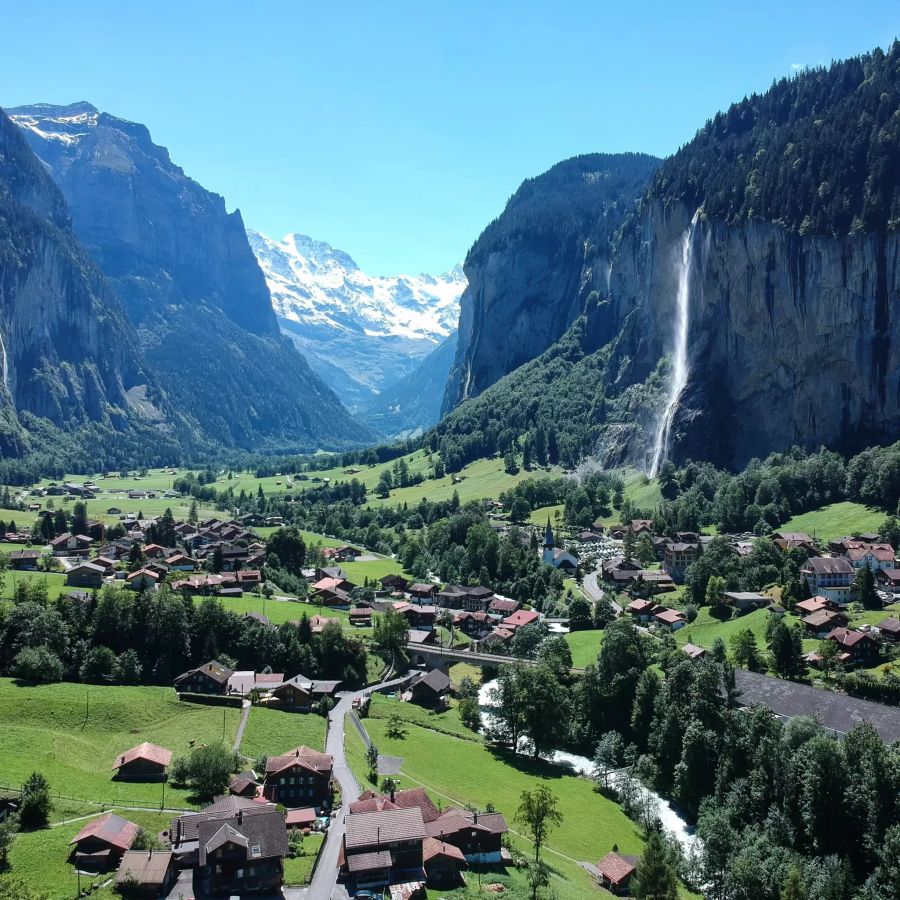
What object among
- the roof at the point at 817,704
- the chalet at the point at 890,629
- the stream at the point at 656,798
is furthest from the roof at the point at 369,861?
the chalet at the point at 890,629

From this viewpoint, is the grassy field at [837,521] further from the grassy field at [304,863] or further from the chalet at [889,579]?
the grassy field at [304,863]

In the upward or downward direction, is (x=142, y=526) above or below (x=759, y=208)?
below

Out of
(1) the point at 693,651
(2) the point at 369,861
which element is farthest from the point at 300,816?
(1) the point at 693,651

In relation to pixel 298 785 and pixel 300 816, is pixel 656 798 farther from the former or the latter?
pixel 300 816

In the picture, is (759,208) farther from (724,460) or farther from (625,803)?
(625,803)

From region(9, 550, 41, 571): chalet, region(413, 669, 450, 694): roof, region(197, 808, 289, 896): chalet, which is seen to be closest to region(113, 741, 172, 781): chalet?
region(197, 808, 289, 896): chalet

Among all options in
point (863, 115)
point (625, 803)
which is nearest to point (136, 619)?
point (625, 803)

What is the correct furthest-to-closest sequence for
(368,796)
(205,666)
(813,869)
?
(205,666) → (368,796) → (813,869)
